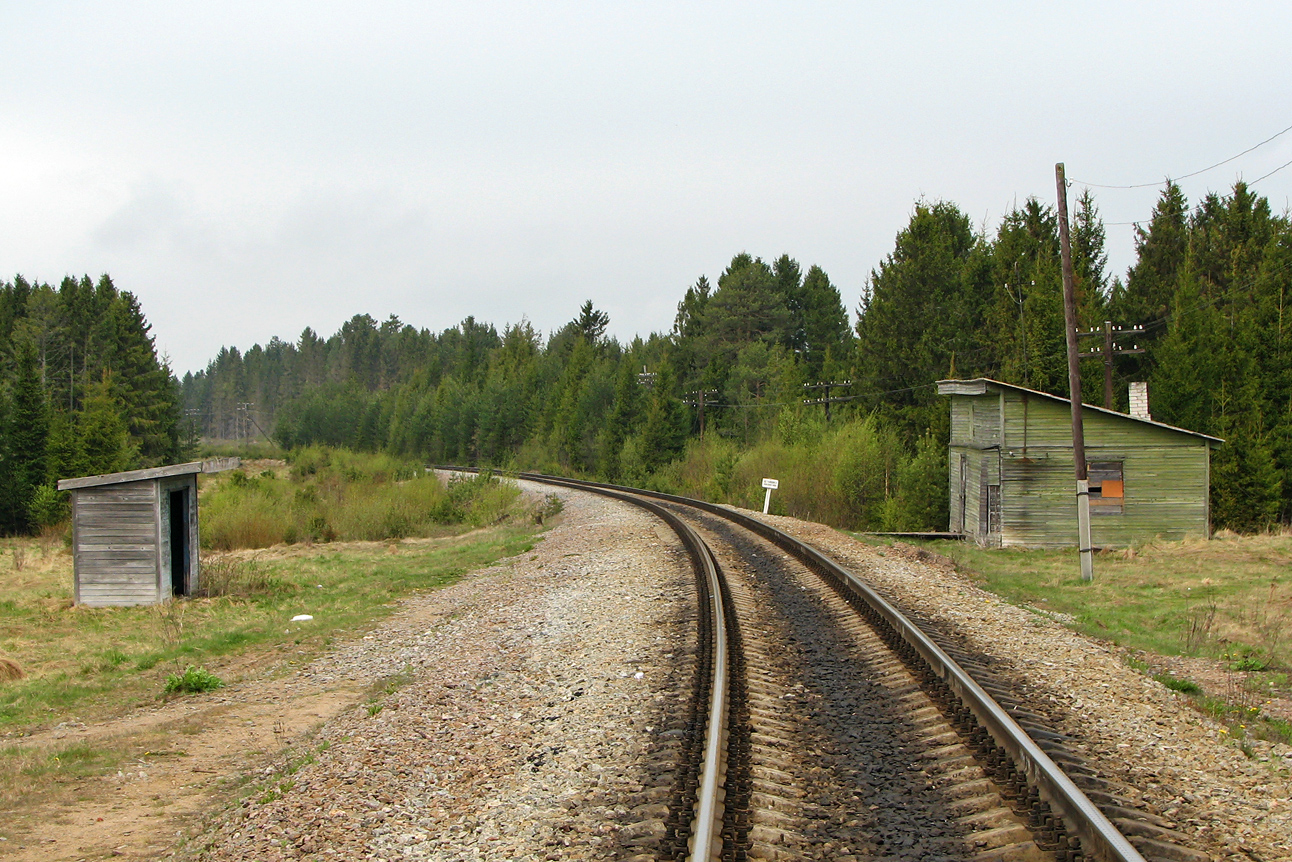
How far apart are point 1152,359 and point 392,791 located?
4839 cm

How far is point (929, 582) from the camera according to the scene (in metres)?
13.3

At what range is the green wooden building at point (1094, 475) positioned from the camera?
24.6 meters

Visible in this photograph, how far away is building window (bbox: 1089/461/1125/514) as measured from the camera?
2470 centimetres

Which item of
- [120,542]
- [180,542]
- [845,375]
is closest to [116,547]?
[120,542]

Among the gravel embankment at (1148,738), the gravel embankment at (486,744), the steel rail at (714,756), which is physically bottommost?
the gravel embankment at (486,744)

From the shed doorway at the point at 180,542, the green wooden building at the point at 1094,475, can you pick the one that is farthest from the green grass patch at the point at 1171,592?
the shed doorway at the point at 180,542

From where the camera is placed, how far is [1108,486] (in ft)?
81.4

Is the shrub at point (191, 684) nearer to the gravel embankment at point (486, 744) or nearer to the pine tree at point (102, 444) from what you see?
the gravel embankment at point (486, 744)

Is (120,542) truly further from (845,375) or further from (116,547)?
(845,375)

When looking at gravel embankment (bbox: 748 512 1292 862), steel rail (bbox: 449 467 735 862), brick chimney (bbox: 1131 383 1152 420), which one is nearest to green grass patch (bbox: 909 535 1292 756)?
gravel embankment (bbox: 748 512 1292 862)

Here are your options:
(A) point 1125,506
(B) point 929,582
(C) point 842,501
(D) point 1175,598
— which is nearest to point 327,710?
(B) point 929,582

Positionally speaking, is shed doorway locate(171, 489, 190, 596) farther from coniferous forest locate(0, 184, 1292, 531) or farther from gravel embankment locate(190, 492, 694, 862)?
coniferous forest locate(0, 184, 1292, 531)

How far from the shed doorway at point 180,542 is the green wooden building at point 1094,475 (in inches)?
787

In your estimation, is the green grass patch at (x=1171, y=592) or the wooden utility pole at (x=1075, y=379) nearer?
the green grass patch at (x=1171, y=592)
